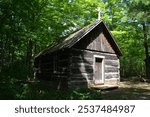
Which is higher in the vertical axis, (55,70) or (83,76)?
(55,70)

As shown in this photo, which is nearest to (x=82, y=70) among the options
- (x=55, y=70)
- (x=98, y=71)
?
(x=98, y=71)

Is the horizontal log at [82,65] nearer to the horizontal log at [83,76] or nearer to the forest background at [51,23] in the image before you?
the horizontal log at [83,76]

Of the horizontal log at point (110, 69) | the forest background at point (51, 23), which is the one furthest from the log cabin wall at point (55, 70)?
the horizontal log at point (110, 69)

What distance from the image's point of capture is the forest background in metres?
21.1

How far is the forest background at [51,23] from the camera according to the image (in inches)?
831

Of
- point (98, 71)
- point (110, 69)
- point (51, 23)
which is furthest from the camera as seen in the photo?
point (51, 23)

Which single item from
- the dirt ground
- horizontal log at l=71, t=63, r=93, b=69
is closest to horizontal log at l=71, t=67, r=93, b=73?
horizontal log at l=71, t=63, r=93, b=69

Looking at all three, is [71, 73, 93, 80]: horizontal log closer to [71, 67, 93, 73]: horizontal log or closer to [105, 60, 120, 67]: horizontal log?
[71, 67, 93, 73]: horizontal log

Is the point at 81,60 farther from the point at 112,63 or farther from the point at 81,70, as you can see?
the point at 112,63

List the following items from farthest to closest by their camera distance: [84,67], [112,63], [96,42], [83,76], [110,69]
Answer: [112,63]
[110,69]
[96,42]
[84,67]
[83,76]

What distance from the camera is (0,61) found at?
27938mm

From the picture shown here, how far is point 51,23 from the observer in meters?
27.2

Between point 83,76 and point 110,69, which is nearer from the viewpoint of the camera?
point 83,76

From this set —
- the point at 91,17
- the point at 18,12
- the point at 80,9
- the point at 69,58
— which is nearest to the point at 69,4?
the point at 80,9
